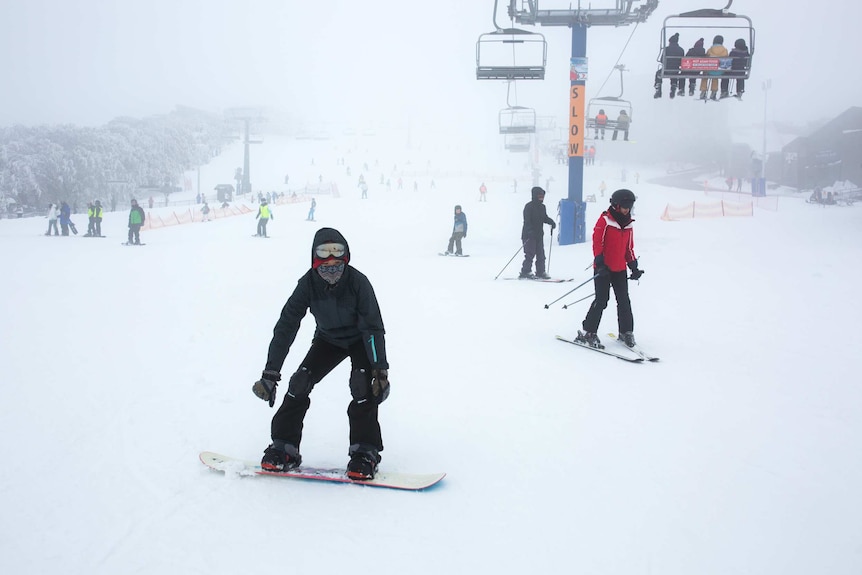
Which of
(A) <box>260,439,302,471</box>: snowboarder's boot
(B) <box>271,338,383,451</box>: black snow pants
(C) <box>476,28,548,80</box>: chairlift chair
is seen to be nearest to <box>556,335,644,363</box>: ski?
(B) <box>271,338,383,451</box>: black snow pants

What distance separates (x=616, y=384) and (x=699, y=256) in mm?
10785

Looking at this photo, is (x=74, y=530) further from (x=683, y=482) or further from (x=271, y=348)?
(x=683, y=482)

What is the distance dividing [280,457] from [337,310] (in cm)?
93

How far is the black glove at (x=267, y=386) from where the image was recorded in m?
3.44

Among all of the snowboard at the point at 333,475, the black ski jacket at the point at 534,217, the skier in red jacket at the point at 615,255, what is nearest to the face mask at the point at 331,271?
the snowboard at the point at 333,475

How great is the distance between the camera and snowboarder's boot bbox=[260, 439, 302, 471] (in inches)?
143

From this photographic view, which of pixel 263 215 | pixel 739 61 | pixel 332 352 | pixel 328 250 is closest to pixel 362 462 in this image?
pixel 332 352

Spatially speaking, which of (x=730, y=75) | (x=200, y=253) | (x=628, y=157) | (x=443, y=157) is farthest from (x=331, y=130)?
(x=730, y=75)

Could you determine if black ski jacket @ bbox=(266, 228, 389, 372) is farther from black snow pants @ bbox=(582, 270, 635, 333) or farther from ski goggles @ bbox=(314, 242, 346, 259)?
black snow pants @ bbox=(582, 270, 635, 333)

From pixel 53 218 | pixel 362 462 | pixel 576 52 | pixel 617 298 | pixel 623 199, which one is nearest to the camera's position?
pixel 362 462

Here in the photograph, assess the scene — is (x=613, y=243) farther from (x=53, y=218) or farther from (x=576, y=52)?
(x=53, y=218)

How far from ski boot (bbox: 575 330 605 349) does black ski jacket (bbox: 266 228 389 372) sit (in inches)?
153

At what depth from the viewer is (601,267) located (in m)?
6.72

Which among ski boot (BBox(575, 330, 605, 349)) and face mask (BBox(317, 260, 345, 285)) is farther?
ski boot (BBox(575, 330, 605, 349))
